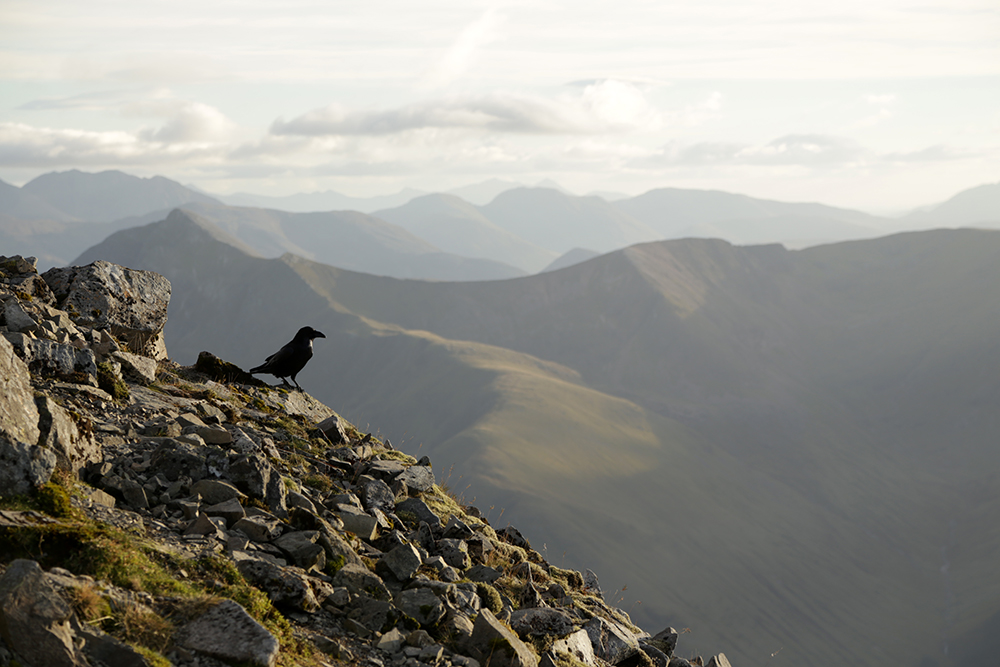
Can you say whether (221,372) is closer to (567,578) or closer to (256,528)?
(256,528)

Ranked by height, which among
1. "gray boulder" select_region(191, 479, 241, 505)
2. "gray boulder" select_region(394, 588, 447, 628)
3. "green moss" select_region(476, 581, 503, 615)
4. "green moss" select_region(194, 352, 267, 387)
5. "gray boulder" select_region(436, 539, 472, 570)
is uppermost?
"green moss" select_region(194, 352, 267, 387)

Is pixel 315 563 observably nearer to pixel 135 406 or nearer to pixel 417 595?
pixel 417 595

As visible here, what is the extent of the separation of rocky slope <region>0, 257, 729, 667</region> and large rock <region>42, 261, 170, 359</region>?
0.04m

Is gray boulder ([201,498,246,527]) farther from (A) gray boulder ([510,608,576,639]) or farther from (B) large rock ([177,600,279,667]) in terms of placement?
(A) gray boulder ([510,608,576,639])

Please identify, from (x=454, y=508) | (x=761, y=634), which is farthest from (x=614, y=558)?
(x=454, y=508)

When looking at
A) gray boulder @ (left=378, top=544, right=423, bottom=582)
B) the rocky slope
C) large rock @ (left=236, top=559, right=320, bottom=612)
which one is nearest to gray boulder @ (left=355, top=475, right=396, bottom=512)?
the rocky slope

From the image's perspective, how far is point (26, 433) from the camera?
7133 millimetres

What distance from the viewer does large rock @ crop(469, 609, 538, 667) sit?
736 centimetres

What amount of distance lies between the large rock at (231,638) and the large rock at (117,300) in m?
8.01

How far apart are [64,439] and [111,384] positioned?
244 centimetres

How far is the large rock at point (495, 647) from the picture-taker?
290 inches

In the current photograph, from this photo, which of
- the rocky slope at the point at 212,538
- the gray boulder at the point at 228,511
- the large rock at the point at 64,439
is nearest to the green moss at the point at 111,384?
the rocky slope at the point at 212,538

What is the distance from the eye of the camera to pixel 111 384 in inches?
388

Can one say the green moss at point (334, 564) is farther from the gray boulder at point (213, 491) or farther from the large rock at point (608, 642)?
the large rock at point (608, 642)
